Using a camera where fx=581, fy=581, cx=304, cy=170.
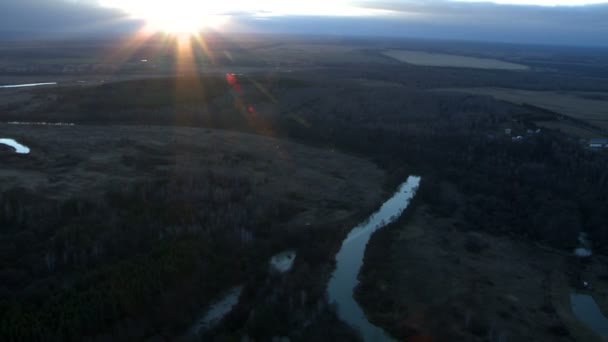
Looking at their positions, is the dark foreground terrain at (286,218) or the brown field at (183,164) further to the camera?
the brown field at (183,164)

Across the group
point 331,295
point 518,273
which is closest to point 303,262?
point 331,295

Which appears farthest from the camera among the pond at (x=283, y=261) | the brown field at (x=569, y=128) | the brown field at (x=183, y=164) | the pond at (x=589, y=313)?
the brown field at (x=569, y=128)

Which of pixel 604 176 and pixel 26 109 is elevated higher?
pixel 604 176

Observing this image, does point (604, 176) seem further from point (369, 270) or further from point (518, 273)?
point (369, 270)

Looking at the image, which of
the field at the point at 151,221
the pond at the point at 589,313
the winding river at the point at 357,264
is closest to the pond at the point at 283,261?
the field at the point at 151,221

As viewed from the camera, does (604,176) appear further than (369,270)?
Yes

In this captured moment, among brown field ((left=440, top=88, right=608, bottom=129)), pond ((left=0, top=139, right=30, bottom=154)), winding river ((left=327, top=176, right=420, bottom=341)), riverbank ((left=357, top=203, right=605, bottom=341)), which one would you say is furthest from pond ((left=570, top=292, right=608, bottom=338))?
brown field ((left=440, top=88, right=608, bottom=129))

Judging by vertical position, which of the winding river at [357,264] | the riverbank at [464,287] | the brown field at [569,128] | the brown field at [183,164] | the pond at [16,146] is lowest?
the pond at [16,146]

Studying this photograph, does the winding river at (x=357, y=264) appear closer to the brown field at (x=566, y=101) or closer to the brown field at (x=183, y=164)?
the brown field at (x=183, y=164)
